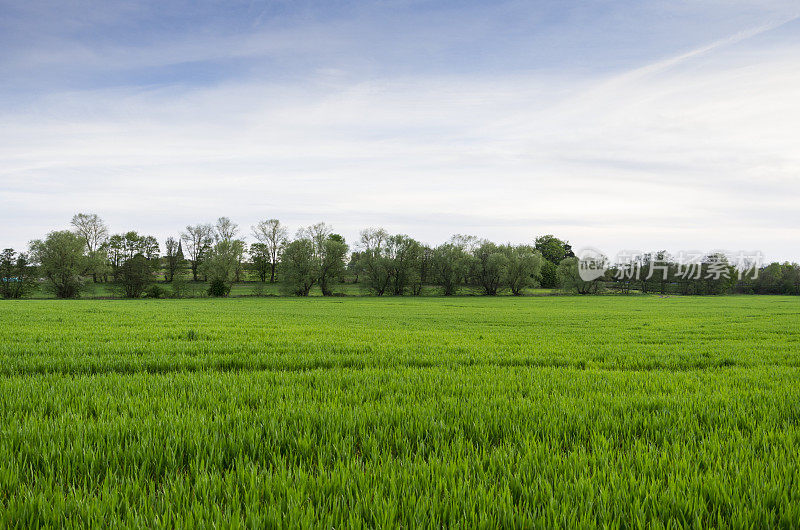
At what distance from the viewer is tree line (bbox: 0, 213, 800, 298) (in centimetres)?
6662

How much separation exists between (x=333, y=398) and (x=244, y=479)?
2.44 meters

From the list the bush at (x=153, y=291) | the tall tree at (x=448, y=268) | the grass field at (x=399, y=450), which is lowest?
the bush at (x=153, y=291)

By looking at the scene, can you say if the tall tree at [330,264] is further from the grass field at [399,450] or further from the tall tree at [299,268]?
the grass field at [399,450]

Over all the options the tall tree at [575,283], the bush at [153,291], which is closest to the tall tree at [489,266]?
the tall tree at [575,283]

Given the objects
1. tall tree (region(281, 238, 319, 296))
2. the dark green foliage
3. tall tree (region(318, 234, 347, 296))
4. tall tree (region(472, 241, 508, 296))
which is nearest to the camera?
the dark green foliage

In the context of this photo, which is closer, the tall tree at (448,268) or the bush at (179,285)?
the bush at (179,285)

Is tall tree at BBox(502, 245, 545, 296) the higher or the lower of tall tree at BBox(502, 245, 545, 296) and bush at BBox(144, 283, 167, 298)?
the higher

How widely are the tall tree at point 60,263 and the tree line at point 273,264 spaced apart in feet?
0.43

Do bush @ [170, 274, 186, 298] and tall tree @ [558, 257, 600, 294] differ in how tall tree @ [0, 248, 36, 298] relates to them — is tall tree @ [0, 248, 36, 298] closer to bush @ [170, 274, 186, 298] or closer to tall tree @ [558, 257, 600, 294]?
bush @ [170, 274, 186, 298]

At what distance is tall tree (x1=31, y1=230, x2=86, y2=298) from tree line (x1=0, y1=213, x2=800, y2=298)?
5.2 inches

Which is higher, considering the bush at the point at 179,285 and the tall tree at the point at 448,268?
the tall tree at the point at 448,268

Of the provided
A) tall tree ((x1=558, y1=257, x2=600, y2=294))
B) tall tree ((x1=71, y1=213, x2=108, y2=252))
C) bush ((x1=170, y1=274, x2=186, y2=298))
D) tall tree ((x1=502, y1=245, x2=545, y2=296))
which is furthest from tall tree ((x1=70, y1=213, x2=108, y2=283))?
tall tree ((x1=558, y1=257, x2=600, y2=294))

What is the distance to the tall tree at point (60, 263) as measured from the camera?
214 feet

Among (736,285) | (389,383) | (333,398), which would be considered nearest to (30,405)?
(333,398)
